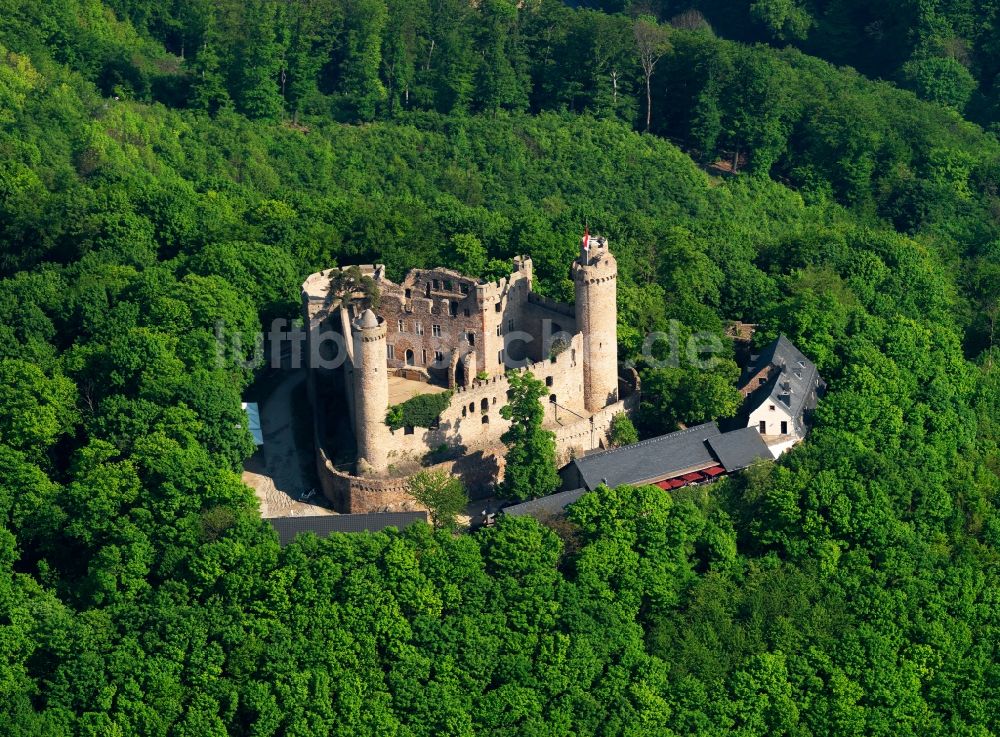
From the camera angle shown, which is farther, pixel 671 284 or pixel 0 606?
pixel 671 284

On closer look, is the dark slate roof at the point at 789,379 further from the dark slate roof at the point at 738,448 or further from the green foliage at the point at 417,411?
the green foliage at the point at 417,411

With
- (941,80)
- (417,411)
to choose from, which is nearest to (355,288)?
(417,411)

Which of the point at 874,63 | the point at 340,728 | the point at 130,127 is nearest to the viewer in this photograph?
the point at 340,728

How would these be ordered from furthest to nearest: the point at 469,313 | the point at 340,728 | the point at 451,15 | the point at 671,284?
the point at 451,15, the point at 671,284, the point at 469,313, the point at 340,728

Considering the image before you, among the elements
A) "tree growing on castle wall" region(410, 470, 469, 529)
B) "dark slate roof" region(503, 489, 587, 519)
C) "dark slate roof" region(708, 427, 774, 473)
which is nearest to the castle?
"tree growing on castle wall" region(410, 470, 469, 529)

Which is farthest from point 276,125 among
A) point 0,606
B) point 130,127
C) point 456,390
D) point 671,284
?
point 0,606

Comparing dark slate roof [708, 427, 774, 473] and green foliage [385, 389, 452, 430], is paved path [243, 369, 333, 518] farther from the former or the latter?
dark slate roof [708, 427, 774, 473]

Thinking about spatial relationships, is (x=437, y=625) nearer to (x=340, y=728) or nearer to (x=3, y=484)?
(x=340, y=728)

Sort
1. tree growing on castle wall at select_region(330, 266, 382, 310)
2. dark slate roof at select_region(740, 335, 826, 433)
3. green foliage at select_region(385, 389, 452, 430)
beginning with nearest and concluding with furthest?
green foliage at select_region(385, 389, 452, 430)
dark slate roof at select_region(740, 335, 826, 433)
tree growing on castle wall at select_region(330, 266, 382, 310)
